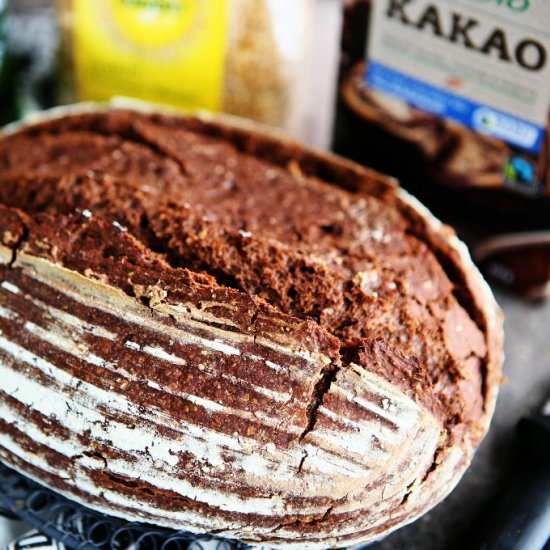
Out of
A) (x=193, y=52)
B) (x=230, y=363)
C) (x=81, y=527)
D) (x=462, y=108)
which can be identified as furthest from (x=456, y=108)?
(x=81, y=527)

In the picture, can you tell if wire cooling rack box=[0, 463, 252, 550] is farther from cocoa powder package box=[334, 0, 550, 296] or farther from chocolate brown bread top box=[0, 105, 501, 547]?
cocoa powder package box=[334, 0, 550, 296]

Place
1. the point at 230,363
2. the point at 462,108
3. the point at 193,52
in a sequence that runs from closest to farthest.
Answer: the point at 230,363 < the point at 462,108 < the point at 193,52

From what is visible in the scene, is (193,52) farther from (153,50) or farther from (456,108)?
(456,108)

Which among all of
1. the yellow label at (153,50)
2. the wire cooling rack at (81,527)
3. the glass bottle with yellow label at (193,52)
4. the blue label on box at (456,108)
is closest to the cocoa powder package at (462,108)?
the blue label on box at (456,108)

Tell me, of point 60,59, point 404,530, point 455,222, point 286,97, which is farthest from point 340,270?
point 60,59

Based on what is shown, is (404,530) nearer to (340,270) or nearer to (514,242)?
(340,270)
